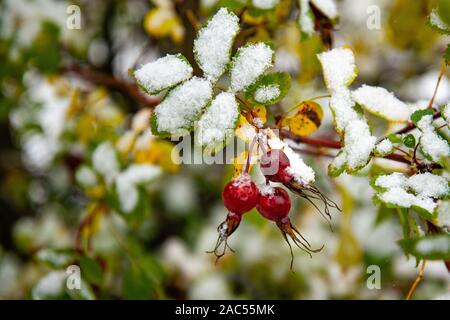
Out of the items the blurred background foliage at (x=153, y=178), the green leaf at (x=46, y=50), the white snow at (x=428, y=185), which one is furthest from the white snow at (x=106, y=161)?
the white snow at (x=428, y=185)

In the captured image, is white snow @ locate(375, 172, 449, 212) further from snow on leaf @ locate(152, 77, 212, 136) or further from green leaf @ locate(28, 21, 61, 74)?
green leaf @ locate(28, 21, 61, 74)

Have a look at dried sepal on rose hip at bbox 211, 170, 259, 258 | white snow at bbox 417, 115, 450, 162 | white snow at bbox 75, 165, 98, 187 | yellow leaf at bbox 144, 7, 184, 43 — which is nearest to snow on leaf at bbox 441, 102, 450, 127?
white snow at bbox 417, 115, 450, 162

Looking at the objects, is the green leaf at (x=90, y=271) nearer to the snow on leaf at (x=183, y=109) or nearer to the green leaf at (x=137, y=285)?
the green leaf at (x=137, y=285)

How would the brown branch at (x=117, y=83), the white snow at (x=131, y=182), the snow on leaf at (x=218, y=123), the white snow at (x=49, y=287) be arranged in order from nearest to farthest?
the snow on leaf at (x=218, y=123), the white snow at (x=49, y=287), the white snow at (x=131, y=182), the brown branch at (x=117, y=83)
